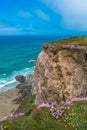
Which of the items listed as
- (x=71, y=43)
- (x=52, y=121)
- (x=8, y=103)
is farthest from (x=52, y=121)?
(x=8, y=103)

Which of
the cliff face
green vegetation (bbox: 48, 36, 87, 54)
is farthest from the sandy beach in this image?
green vegetation (bbox: 48, 36, 87, 54)

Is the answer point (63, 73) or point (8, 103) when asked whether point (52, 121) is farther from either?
point (8, 103)

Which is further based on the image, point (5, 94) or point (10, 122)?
point (5, 94)

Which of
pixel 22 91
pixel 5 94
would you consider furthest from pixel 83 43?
pixel 5 94

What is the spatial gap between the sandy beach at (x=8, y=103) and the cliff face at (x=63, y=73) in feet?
71.4

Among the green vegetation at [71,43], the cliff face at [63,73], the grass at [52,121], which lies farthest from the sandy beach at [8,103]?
the grass at [52,121]

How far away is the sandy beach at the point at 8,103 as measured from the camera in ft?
187

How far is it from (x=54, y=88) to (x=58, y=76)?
1.29 metres

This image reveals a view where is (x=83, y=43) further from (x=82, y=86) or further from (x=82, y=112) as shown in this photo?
(x=82, y=112)

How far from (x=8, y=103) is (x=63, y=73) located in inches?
1331

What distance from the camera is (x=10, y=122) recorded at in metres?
12.6

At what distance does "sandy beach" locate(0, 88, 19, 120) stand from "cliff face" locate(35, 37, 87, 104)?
2177 cm

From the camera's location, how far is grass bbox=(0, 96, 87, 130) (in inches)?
460

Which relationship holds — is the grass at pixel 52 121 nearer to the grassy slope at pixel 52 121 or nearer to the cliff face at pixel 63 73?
the grassy slope at pixel 52 121
